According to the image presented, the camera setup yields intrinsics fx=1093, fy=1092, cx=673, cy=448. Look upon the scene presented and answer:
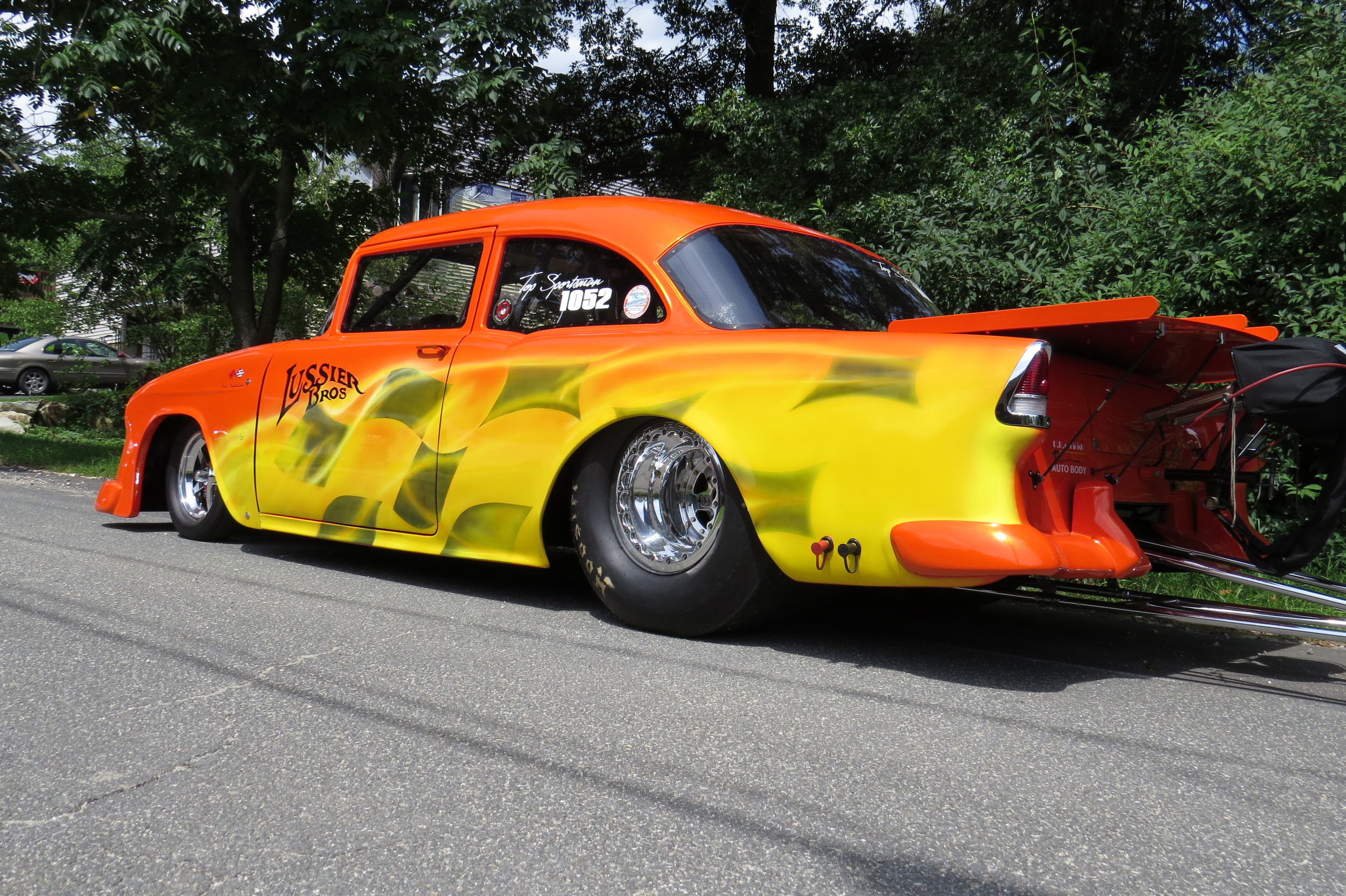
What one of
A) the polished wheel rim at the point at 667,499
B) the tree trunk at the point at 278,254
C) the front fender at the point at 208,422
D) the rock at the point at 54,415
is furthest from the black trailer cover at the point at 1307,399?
the rock at the point at 54,415

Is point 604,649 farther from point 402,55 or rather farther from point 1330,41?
point 402,55

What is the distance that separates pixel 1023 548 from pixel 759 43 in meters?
12.9

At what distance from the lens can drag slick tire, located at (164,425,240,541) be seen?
6242 mm

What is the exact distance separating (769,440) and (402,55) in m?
7.25

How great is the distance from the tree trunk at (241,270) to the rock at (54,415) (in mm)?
7679

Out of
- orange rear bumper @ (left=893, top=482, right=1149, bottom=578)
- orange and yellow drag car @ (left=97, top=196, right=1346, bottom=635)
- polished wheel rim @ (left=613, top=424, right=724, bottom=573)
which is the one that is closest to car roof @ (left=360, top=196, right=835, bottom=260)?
orange and yellow drag car @ (left=97, top=196, right=1346, bottom=635)

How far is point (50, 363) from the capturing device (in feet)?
91.4

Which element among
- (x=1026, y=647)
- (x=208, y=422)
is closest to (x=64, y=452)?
(x=208, y=422)

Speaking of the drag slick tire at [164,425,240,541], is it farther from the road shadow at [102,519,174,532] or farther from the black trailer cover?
the black trailer cover

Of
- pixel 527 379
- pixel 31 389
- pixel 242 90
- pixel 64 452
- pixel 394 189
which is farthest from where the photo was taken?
pixel 31 389

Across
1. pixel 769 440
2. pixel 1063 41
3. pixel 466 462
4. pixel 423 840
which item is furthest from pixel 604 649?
pixel 1063 41

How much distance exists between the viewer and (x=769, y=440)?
360 centimetres

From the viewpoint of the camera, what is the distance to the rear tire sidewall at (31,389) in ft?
90.6

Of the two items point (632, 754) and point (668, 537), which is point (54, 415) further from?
point (632, 754)
